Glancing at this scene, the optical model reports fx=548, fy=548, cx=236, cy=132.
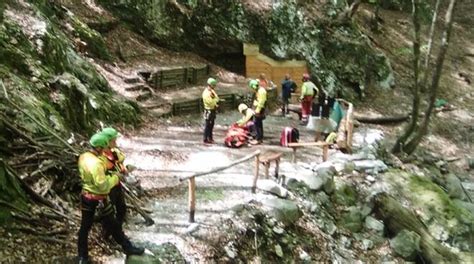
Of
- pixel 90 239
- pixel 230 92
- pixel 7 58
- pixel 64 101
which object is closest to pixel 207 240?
pixel 90 239

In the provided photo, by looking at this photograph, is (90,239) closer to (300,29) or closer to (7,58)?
(7,58)

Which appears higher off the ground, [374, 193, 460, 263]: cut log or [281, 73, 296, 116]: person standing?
[281, 73, 296, 116]: person standing

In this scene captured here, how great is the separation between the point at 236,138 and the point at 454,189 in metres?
7.10

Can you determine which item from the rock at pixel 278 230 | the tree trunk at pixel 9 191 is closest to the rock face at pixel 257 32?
the rock at pixel 278 230

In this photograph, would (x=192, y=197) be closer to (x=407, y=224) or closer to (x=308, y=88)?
(x=407, y=224)

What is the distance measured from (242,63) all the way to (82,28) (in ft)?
25.0

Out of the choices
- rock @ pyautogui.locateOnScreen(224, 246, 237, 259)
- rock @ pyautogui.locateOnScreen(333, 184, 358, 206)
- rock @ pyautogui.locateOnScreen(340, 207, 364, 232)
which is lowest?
rock @ pyautogui.locateOnScreen(340, 207, 364, 232)

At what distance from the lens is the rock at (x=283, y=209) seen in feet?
33.0

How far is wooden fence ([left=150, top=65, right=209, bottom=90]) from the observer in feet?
61.9

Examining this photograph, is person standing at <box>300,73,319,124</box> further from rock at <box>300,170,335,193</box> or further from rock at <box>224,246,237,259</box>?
rock at <box>224,246,237,259</box>


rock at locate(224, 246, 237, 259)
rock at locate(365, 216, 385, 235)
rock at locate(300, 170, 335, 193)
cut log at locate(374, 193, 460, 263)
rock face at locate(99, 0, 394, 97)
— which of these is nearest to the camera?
rock at locate(224, 246, 237, 259)

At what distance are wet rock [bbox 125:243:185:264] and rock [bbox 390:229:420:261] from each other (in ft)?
17.9

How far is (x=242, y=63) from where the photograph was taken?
23531 mm

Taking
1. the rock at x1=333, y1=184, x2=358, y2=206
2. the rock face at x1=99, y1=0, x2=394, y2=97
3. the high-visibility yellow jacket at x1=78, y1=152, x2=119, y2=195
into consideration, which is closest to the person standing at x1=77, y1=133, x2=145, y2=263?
the high-visibility yellow jacket at x1=78, y1=152, x2=119, y2=195
